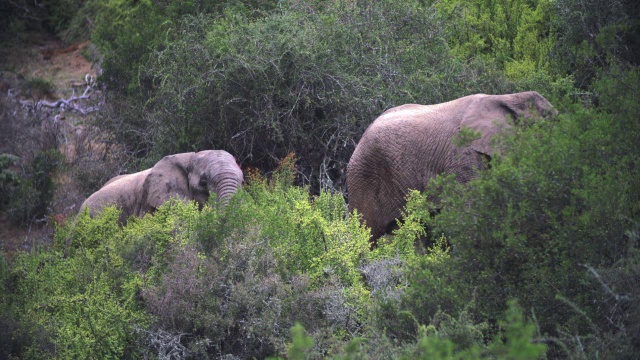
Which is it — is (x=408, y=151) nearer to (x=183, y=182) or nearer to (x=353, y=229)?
(x=353, y=229)

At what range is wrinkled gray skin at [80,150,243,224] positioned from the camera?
9250 millimetres

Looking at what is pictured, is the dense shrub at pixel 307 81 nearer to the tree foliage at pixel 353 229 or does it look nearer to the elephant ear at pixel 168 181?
the tree foliage at pixel 353 229

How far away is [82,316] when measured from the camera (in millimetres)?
6898

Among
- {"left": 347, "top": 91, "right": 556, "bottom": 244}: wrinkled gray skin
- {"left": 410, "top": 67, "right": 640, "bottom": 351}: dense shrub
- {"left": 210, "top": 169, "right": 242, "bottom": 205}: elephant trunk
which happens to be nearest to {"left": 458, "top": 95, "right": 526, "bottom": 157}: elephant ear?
{"left": 347, "top": 91, "right": 556, "bottom": 244}: wrinkled gray skin

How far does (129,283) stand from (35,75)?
17356mm

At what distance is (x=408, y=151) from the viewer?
8320 mm

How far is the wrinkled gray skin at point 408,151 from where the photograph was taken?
7.82 metres

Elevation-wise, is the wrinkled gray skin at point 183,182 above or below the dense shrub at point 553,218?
below

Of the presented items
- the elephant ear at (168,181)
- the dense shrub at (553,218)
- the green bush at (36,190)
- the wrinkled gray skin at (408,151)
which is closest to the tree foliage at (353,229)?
the dense shrub at (553,218)

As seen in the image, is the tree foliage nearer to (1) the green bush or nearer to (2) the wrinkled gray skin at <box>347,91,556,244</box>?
(2) the wrinkled gray skin at <box>347,91,556,244</box>

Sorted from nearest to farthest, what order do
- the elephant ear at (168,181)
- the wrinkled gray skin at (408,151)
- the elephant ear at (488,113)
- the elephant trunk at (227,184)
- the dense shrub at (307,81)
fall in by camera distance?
the elephant ear at (488,113)
the wrinkled gray skin at (408,151)
the elephant trunk at (227,184)
the elephant ear at (168,181)
the dense shrub at (307,81)

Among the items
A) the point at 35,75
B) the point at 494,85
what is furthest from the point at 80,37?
the point at 494,85

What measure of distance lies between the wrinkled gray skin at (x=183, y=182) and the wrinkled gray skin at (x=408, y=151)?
1434mm

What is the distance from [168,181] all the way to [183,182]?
6.9 inches
